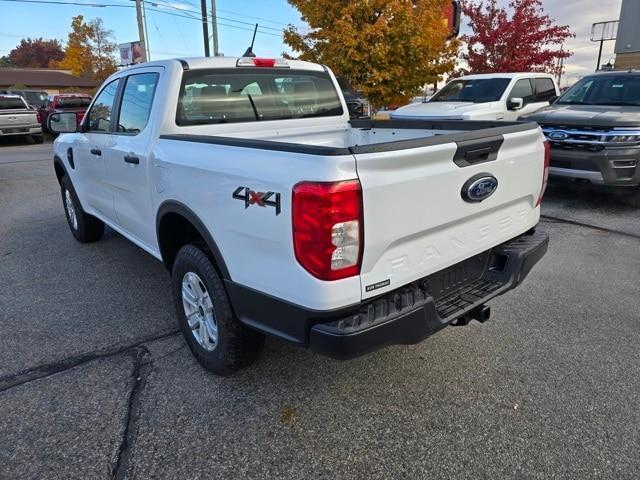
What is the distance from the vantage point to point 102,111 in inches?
174

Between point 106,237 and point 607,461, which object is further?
point 106,237

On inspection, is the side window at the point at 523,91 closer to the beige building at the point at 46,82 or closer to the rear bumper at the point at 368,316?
the rear bumper at the point at 368,316

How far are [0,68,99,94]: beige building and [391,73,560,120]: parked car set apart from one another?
51.8 meters

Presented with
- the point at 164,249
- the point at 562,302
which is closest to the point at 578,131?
the point at 562,302

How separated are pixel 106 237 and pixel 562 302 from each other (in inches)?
200

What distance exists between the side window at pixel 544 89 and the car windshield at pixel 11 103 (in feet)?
55.8

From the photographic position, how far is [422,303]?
2.27 meters

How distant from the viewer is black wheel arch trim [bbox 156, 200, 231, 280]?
2525mm

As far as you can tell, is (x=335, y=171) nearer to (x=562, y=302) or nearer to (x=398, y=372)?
(x=398, y=372)

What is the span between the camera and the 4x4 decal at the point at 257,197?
82.6 inches

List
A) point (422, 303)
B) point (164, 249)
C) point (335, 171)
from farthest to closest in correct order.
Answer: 1. point (164, 249)
2. point (422, 303)
3. point (335, 171)

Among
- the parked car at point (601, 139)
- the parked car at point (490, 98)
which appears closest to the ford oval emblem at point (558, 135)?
Result: the parked car at point (601, 139)

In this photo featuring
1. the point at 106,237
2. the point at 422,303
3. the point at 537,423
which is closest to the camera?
the point at 422,303

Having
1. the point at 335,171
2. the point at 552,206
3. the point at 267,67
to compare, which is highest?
the point at 267,67
